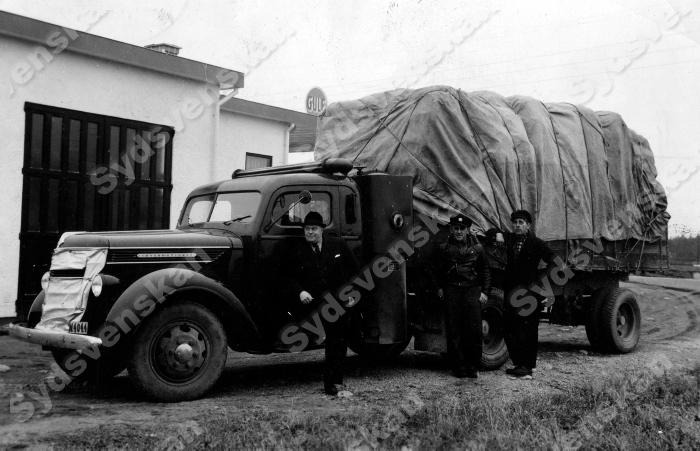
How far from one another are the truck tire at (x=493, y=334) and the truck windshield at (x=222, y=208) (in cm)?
295

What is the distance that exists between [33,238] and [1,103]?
2.02m

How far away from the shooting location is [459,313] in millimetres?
8055

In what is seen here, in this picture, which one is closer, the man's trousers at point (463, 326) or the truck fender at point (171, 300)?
the truck fender at point (171, 300)

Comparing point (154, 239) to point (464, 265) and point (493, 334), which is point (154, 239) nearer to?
point (464, 265)

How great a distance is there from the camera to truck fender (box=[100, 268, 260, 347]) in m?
6.30

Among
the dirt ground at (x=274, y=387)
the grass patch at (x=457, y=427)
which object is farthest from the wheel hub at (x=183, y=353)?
the grass patch at (x=457, y=427)

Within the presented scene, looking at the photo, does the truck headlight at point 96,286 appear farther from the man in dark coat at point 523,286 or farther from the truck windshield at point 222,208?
the man in dark coat at point 523,286

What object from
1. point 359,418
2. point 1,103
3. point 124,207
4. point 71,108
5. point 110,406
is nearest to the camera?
point 359,418

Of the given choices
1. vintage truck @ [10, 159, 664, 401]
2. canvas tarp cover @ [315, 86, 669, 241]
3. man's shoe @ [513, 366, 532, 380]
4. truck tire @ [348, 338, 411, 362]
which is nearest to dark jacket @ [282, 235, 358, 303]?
vintage truck @ [10, 159, 664, 401]

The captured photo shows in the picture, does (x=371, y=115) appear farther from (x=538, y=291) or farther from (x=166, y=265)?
(x=166, y=265)

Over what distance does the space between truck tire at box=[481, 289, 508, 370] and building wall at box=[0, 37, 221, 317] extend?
6.75 m

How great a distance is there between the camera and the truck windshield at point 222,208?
747 centimetres

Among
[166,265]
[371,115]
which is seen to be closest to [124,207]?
[371,115]

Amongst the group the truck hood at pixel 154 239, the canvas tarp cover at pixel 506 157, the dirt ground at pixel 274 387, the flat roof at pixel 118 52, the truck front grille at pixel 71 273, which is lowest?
the dirt ground at pixel 274 387
